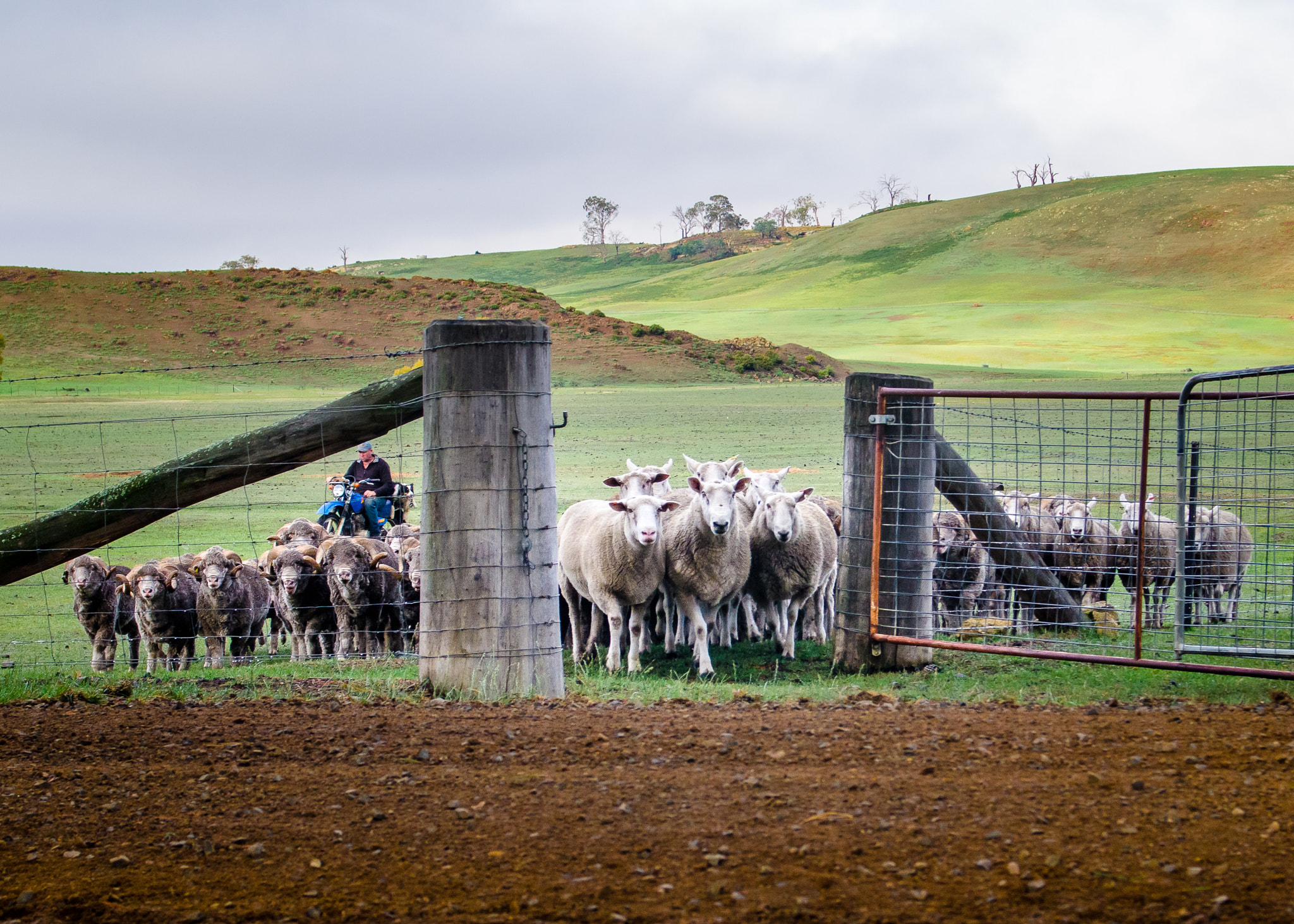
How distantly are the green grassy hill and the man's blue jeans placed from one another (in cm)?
4949

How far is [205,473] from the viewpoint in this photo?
7230mm

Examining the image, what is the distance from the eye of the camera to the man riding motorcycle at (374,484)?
14789mm

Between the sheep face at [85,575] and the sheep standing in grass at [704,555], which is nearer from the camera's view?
the sheep standing in grass at [704,555]

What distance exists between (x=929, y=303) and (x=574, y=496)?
83.1 meters

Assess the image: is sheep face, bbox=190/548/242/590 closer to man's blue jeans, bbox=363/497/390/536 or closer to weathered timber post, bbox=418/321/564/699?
man's blue jeans, bbox=363/497/390/536

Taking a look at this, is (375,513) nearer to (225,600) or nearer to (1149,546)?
(225,600)

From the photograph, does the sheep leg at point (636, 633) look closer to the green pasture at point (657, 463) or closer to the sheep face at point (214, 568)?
the green pasture at point (657, 463)

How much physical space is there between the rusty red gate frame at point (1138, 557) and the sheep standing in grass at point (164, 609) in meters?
6.76

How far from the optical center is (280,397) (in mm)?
48500

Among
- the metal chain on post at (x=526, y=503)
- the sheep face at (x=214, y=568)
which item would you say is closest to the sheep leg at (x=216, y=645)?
the sheep face at (x=214, y=568)

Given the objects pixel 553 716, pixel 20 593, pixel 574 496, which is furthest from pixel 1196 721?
pixel 574 496

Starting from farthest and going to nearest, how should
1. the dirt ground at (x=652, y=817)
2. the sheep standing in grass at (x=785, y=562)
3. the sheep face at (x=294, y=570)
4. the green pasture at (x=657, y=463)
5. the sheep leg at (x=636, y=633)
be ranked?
1. the sheep face at (x=294, y=570)
2. the sheep standing in grass at (x=785, y=562)
3. the sheep leg at (x=636, y=633)
4. the green pasture at (x=657, y=463)
5. the dirt ground at (x=652, y=817)

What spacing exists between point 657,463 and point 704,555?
1584cm

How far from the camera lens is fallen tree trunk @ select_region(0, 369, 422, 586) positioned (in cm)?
711
